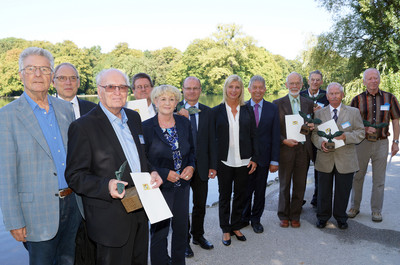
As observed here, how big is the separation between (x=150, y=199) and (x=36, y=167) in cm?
89

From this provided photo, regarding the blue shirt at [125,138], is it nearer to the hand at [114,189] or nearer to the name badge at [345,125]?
the hand at [114,189]

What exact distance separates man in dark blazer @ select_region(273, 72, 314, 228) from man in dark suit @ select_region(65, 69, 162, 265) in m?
2.90

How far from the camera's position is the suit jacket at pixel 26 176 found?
2141mm

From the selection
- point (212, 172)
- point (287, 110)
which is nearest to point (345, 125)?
point (287, 110)

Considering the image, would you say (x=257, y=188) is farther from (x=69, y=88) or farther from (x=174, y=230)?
(x=69, y=88)

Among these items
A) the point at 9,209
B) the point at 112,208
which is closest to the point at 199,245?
the point at 112,208

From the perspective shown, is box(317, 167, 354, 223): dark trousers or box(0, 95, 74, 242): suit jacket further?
box(317, 167, 354, 223): dark trousers

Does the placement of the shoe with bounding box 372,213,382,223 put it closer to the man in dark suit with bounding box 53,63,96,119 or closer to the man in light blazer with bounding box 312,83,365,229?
the man in light blazer with bounding box 312,83,365,229

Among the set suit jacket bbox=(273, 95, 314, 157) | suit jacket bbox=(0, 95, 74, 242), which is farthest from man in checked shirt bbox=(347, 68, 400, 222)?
suit jacket bbox=(0, 95, 74, 242)

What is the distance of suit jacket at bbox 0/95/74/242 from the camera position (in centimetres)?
214

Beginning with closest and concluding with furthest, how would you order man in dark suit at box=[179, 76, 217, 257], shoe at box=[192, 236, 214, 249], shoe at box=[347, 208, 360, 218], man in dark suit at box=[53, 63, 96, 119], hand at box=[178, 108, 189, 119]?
man in dark suit at box=[53, 63, 96, 119], hand at box=[178, 108, 189, 119], man in dark suit at box=[179, 76, 217, 257], shoe at box=[192, 236, 214, 249], shoe at box=[347, 208, 360, 218]

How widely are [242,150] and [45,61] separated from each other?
2.73 m

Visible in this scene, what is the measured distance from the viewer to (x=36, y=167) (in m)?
2.26

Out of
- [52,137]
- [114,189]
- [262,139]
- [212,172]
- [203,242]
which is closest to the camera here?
[114,189]
